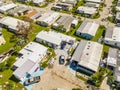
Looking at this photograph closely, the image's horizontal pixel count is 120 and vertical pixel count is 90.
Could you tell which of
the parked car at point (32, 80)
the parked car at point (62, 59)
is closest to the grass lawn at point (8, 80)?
the parked car at point (32, 80)

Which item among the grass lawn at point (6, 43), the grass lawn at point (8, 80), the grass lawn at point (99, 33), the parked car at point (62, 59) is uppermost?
the grass lawn at point (99, 33)

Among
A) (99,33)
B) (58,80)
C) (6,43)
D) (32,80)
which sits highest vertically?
(99,33)

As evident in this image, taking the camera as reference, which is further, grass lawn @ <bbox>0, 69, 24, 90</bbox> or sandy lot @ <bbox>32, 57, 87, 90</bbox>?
sandy lot @ <bbox>32, 57, 87, 90</bbox>

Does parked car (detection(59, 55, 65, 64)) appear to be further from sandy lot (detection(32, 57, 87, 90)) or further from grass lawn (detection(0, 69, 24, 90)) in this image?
grass lawn (detection(0, 69, 24, 90))

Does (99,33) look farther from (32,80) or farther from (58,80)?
(32,80)

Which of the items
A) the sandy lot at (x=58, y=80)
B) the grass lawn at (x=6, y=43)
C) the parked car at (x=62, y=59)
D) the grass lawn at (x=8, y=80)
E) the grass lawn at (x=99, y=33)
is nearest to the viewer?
the grass lawn at (x=8, y=80)

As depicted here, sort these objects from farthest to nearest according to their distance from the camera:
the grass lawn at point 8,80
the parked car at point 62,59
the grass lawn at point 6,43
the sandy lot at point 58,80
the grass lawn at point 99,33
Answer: the grass lawn at point 99,33 < the grass lawn at point 6,43 < the parked car at point 62,59 < the sandy lot at point 58,80 < the grass lawn at point 8,80

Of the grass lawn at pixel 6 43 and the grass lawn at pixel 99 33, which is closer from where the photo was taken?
the grass lawn at pixel 6 43

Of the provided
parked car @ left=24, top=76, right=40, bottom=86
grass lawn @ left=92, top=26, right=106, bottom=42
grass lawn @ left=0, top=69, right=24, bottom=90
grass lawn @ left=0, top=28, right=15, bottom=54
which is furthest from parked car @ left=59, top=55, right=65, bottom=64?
grass lawn @ left=0, top=28, right=15, bottom=54

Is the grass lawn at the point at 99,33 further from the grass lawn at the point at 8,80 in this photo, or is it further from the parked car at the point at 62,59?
the grass lawn at the point at 8,80

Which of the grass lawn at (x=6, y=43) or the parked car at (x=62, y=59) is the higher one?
the grass lawn at (x=6, y=43)

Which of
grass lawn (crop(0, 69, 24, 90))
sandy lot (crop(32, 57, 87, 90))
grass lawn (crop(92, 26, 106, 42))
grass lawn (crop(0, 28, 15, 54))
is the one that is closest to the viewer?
grass lawn (crop(0, 69, 24, 90))

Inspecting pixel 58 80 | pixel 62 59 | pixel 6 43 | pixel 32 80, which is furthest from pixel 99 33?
pixel 6 43
